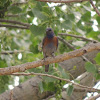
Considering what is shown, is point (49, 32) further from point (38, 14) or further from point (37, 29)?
point (38, 14)

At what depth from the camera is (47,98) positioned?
4.56 metres

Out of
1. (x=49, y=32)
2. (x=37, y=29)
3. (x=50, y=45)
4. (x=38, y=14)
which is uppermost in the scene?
(x=38, y=14)

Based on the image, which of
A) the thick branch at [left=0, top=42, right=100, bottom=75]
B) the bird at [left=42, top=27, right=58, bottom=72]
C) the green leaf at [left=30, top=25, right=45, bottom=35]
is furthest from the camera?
the bird at [left=42, top=27, right=58, bottom=72]

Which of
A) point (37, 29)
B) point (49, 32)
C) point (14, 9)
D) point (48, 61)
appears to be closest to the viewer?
point (48, 61)

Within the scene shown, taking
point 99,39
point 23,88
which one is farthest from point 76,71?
point 23,88

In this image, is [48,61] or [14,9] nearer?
[48,61]

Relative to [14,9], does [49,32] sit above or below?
below

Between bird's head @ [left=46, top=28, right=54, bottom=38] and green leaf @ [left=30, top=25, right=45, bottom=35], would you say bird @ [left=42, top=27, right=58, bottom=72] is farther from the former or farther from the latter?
green leaf @ [left=30, top=25, right=45, bottom=35]

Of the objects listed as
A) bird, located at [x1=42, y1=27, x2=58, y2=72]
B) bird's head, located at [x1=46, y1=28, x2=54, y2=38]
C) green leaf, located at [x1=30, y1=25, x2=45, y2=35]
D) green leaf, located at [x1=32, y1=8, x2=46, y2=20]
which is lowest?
bird, located at [x1=42, y1=27, x2=58, y2=72]

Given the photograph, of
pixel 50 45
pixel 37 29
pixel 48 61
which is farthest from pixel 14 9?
pixel 48 61

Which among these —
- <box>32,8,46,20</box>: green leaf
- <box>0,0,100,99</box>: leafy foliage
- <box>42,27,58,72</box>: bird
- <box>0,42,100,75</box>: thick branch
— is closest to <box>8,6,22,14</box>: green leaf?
<box>0,0,100,99</box>: leafy foliage

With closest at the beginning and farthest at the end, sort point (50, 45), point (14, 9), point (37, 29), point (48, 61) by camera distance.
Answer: point (48, 61), point (37, 29), point (14, 9), point (50, 45)

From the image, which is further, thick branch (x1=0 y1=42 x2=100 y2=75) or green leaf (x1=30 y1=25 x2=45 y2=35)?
green leaf (x1=30 y1=25 x2=45 y2=35)

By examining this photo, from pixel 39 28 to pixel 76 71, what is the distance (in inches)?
39.4
